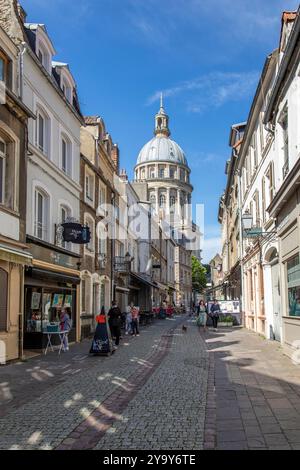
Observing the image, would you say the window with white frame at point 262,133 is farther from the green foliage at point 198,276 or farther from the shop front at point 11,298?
the green foliage at point 198,276

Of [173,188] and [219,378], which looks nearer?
[219,378]

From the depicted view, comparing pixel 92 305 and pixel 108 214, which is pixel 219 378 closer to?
pixel 92 305

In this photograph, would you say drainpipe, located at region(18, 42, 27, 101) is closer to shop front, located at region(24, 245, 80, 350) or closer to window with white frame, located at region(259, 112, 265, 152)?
shop front, located at region(24, 245, 80, 350)

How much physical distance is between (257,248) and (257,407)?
48.3ft

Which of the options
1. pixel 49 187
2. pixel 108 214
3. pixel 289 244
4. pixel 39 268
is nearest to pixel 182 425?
pixel 289 244

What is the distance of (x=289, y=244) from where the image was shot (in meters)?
13.5

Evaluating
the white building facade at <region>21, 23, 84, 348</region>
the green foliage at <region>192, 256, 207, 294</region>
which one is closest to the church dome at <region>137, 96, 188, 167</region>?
the green foliage at <region>192, 256, 207, 294</region>

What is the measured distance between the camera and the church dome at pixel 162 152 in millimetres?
119625

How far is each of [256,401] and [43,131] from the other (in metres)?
12.3

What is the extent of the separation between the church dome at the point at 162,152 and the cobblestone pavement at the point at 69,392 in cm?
10611

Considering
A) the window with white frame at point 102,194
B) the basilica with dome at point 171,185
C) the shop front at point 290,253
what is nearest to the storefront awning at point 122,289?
the window with white frame at point 102,194

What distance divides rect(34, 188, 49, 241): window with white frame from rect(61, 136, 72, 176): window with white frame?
2.53m

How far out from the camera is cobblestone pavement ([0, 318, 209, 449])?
6.29 meters

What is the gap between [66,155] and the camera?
65.0 ft
